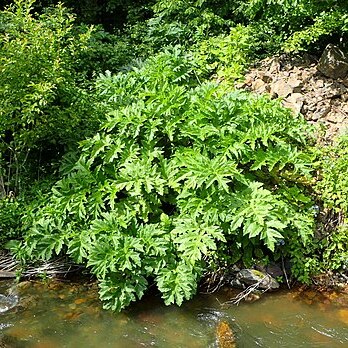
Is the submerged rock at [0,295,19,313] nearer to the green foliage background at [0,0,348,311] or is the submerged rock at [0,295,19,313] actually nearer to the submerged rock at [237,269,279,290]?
the green foliage background at [0,0,348,311]

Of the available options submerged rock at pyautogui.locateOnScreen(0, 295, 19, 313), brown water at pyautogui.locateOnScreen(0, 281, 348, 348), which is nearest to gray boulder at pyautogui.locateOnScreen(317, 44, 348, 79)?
brown water at pyautogui.locateOnScreen(0, 281, 348, 348)

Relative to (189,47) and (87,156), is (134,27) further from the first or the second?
(87,156)

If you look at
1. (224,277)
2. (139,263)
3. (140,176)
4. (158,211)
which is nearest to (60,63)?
(140,176)

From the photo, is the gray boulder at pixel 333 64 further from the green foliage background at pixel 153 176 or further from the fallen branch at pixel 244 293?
the fallen branch at pixel 244 293

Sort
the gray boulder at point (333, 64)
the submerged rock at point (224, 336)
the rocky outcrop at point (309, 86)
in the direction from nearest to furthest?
1. the submerged rock at point (224, 336)
2. the rocky outcrop at point (309, 86)
3. the gray boulder at point (333, 64)

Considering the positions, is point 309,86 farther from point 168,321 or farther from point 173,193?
point 168,321

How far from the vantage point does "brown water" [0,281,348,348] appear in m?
3.73

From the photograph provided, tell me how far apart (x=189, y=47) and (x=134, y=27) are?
137 centimetres

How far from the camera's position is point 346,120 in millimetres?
5664

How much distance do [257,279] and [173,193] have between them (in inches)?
40.9

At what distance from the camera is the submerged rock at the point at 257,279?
4.32m

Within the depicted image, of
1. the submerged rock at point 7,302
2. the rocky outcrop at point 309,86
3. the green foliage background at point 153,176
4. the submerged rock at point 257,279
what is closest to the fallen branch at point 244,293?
the submerged rock at point 257,279

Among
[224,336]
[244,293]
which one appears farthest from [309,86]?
[224,336]

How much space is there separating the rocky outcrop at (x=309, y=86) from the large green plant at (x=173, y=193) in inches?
42.7
